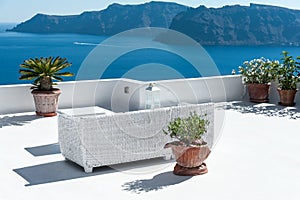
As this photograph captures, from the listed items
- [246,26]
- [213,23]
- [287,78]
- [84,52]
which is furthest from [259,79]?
[84,52]

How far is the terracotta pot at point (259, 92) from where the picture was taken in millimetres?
8844

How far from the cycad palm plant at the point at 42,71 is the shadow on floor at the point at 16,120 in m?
0.52

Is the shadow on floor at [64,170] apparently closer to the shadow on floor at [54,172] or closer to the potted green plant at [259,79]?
the shadow on floor at [54,172]

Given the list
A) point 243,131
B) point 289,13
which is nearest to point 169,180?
point 243,131

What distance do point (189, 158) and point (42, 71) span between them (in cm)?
400

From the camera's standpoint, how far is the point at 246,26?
21484 mm

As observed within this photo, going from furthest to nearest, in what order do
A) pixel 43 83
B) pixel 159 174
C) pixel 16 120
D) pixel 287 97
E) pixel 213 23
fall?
pixel 213 23 < pixel 287 97 < pixel 43 83 < pixel 16 120 < pixel 159 174

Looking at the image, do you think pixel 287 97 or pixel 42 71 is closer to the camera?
pixel 42 71

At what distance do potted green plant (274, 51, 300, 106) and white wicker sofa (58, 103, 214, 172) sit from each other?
4087mm

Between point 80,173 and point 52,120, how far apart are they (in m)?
2.92

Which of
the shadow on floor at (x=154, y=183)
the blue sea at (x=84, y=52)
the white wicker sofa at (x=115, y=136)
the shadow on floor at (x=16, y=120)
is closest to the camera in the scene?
the shadow on floor at (x=154, y=183)

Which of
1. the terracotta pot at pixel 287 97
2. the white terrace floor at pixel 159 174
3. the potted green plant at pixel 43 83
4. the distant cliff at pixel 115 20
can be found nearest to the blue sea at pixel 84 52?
the distant cliff at pixel 115 20

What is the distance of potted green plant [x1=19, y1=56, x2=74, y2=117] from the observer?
7.64 meters

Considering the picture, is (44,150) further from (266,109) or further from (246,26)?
(246,26)
